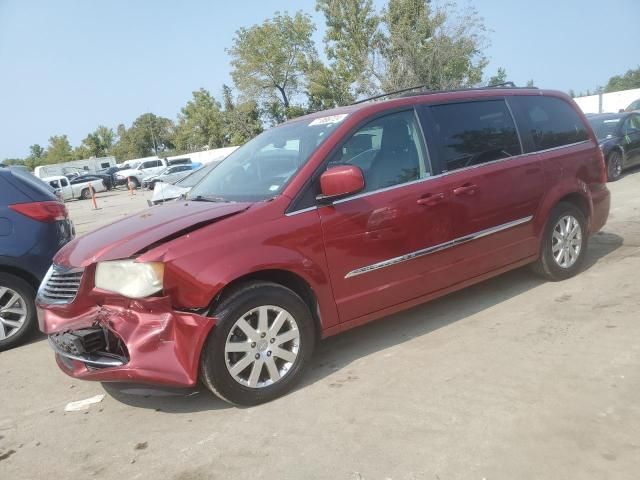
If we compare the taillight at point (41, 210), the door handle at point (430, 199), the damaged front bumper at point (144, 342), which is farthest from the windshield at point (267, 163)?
the taillight at point (41, 210)

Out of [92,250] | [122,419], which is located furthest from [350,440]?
[92,250]

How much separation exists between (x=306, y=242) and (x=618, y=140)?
11.2m

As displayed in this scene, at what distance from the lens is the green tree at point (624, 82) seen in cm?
7950

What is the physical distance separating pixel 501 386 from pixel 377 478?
1142 millimetres

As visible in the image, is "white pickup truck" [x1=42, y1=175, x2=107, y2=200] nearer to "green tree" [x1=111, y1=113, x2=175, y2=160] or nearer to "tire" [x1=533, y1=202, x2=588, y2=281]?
"tire" [x1=533, y1=202, x2=588, y2=281]

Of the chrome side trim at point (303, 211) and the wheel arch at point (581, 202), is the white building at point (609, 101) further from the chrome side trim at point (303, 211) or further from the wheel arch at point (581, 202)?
the chrome side trim at point (303, 211)

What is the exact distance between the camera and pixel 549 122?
16.7ft

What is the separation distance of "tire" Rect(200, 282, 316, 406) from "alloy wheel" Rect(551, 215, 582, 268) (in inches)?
110

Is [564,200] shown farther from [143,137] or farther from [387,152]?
[143,137]

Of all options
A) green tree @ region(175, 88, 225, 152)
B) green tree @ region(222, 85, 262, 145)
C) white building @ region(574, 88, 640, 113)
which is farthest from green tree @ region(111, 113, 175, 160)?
white building @ region(574, 88, 640, 113)

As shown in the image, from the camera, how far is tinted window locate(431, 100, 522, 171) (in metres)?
4.27

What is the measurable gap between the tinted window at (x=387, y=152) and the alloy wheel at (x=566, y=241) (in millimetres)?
1773

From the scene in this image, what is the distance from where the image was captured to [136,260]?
3084mm

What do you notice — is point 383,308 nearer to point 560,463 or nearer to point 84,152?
point 560,463
